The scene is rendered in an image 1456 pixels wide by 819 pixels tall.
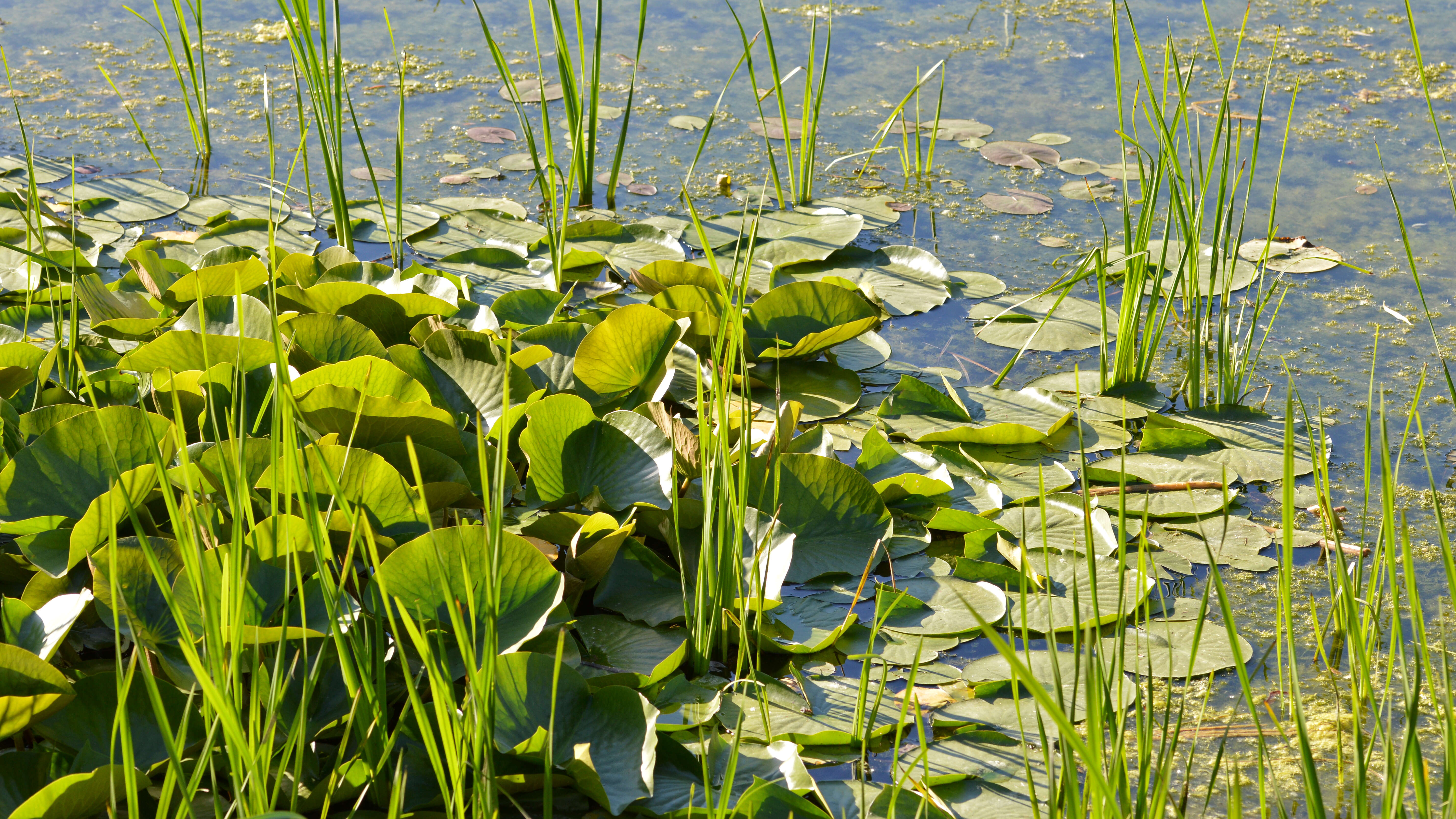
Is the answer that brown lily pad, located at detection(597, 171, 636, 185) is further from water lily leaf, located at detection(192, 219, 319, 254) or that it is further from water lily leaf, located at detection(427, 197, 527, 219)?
water lily leaf, located at detection(192, 219, 319, 254)

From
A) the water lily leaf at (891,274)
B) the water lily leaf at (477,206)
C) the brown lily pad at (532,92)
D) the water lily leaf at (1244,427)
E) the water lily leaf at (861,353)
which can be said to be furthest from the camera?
the brown lily pad at (532,92)

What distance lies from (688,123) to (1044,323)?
1.14m

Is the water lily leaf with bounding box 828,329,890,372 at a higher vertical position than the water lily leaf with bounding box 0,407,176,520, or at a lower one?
lower

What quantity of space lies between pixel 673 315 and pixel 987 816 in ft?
2.99

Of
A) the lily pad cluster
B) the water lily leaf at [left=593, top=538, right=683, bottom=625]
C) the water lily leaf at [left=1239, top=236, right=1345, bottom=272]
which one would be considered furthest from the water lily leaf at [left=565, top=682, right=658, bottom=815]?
the water lily leaf at [left=1239, top=236, right=1345, bottom=272]

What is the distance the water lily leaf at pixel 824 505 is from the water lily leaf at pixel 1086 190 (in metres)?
1.19

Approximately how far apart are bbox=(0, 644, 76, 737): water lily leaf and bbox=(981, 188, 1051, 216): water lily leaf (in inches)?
72.4

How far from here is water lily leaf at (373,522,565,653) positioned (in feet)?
3.26

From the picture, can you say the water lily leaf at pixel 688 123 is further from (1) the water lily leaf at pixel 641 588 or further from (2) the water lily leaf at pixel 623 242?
(1) the water lily leaf at pixel 641 588

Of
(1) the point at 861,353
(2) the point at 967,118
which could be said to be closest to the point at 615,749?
(1) the point at 861,353

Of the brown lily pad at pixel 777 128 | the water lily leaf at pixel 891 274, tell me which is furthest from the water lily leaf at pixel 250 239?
the brown lily pad at pixel 777 128

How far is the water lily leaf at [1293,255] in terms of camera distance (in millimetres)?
1966

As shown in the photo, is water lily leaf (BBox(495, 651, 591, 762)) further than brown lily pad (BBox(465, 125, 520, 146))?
No

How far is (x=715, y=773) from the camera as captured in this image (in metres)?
0.99
